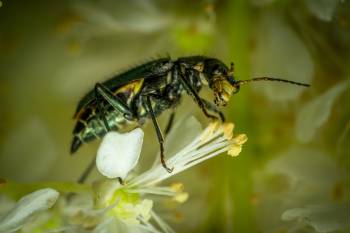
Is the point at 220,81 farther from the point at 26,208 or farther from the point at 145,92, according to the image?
the point at 26,208

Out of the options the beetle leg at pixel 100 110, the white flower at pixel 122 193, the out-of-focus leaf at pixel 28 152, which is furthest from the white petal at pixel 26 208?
the out-of-focus leaf at pixel 28 152

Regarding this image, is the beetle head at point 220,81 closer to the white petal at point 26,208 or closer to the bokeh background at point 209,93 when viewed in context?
the bokeh background at point 209,93

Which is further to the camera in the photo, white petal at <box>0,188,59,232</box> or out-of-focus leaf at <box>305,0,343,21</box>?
out-of-focus leaf at <box>305,0,343,21</box>

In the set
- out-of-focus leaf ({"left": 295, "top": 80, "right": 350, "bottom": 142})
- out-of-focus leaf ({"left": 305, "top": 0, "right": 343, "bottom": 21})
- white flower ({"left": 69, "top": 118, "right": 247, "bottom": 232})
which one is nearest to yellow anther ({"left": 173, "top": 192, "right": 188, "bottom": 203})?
white flower ({"left": 69, "top": 118, "right": 247, "bottom": 232})

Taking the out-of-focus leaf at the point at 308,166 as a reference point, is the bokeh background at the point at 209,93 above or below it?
above

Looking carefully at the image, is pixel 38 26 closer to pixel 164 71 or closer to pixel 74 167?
pixel 74 167

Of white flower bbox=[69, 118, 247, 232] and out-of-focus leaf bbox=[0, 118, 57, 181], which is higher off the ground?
out-of-focus leaf bbox=[0, 118, 57, 181]

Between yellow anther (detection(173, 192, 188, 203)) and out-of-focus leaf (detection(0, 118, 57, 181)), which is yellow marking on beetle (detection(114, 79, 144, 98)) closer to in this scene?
yellow anther (detection(173, 192, 188, 203))
